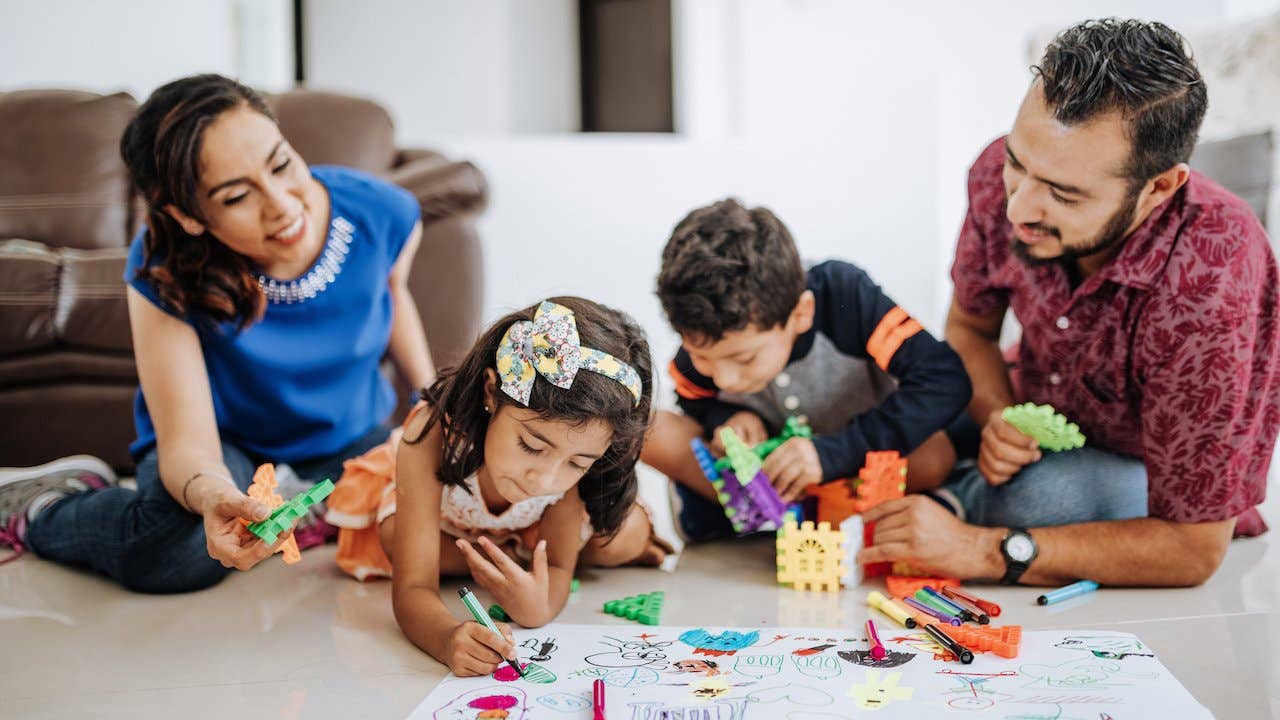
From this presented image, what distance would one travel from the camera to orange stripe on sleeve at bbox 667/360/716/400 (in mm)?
1559

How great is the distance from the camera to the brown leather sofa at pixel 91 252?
6.59 ft

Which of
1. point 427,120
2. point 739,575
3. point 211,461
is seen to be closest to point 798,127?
point 427,120

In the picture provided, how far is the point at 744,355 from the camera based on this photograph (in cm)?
139

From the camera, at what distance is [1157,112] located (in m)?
1.15

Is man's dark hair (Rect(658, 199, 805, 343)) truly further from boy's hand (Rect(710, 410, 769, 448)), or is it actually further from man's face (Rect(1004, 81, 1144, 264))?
man's face (Rect(1004, 81, 1144, 264))

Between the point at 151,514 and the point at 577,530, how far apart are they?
626 mm

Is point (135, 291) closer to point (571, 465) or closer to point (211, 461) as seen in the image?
point (211, 461)

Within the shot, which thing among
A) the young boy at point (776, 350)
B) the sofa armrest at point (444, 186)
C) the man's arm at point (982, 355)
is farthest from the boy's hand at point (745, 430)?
the sofa armrest at point (444, 186)

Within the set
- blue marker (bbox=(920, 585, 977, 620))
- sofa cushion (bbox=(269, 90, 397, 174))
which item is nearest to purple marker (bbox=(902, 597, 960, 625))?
blue marker (bbox=(920, 585, 977, 620))

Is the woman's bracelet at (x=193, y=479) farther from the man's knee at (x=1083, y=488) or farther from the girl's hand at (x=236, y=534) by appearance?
the man's knee at (x=1083, y=488)

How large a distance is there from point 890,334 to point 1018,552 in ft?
1.15

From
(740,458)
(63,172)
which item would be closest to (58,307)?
(63,172)

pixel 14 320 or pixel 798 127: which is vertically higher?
pixel 798 127

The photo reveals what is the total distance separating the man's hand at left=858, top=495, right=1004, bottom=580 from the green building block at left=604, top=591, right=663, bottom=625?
0.99ft
